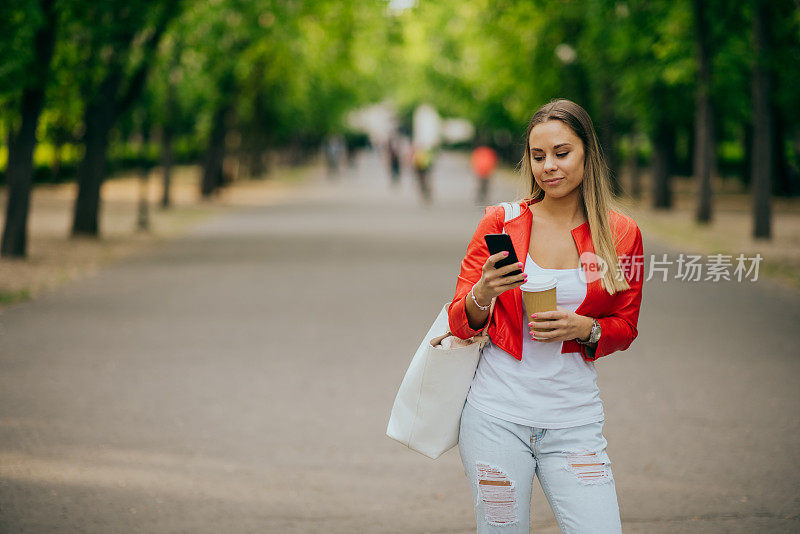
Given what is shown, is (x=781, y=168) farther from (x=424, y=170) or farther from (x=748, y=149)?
(x=424, y=170)

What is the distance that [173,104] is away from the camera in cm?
2405

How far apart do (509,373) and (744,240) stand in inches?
656

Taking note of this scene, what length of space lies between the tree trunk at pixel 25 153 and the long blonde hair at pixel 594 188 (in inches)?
503

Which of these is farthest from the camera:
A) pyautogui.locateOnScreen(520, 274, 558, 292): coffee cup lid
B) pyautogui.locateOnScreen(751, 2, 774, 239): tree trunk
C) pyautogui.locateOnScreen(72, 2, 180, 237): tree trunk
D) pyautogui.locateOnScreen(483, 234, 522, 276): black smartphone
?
pyautogui.locateOnScreen(72, 2, 180, 237): tree trunk

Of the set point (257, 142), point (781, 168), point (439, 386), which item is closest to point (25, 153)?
point (439, 386)

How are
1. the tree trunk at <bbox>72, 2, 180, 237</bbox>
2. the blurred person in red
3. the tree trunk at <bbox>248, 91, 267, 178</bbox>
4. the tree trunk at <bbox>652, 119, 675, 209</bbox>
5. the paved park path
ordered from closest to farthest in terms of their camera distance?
the paved park path → the tree trunk at <bbox>72, 2, 180, 237</bbox> → the tree trunk at <bbox>652, 119, 675, 209</bbox> → the blurred person in red → the tree trunk at <bbox>248, 91, 267, 178</bbox>

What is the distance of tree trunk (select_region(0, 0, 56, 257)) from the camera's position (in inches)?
565

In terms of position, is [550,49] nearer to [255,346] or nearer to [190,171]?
[255,346]

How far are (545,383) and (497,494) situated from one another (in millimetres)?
332

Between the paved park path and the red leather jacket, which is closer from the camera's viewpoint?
the red leather jacket

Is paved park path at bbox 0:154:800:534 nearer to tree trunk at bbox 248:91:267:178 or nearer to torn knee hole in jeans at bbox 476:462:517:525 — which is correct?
torn knee hole in jeans at bbox 476:462:517:525

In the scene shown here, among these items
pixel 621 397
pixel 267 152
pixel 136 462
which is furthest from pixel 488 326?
pixel 267 152

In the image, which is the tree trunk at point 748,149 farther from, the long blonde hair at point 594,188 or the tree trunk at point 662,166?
the long blonde hair at point 594,188

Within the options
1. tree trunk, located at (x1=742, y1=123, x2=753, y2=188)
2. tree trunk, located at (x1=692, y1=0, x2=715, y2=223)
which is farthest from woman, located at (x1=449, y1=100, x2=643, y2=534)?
tree trunk, located at (x1=742, y1=123, x2=753, y2=188)
